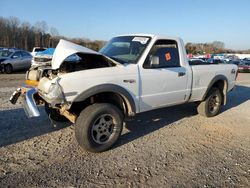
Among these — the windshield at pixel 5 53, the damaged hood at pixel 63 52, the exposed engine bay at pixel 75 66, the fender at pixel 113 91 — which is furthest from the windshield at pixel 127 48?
the windshield at pixel 5 53

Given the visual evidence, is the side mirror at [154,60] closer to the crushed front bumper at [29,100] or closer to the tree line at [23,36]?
the crushed front bumper at [29,100]

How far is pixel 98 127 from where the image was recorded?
4.59m

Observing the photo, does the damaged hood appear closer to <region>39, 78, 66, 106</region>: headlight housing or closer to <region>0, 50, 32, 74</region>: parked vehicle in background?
<region>39, 78, 66, 106</region>: headlight housing

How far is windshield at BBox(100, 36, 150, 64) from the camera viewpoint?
5.23 meters

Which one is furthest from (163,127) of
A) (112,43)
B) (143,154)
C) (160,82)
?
(112,43)

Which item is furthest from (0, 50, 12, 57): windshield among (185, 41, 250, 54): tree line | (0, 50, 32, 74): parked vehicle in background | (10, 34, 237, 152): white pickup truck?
(185, 41, 250, 54): tree line

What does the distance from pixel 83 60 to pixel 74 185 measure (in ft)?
8.14

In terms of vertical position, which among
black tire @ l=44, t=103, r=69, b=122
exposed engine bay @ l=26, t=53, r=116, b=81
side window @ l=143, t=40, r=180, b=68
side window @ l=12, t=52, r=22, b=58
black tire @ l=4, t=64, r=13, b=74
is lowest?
black tire @ l=4, t=64, r=13, b=74

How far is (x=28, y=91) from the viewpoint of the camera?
187 inches

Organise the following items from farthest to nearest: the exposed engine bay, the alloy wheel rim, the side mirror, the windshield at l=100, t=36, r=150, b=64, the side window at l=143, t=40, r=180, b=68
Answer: the side window at l=143, t=40, r=180, b=68 → the windshield at l=100, t=36, r=150, b=64 → the side mirror → the exposed engine bay → the alloy wheel rim

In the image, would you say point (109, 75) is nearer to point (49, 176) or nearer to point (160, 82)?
point (160, 82)

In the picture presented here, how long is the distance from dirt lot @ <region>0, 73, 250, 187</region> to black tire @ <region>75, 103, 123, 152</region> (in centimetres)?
19

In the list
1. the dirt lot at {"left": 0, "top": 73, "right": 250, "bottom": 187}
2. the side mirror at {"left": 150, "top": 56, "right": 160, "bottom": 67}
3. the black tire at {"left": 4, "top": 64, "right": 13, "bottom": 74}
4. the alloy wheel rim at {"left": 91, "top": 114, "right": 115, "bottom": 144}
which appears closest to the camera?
the dirt lot at {"left": 0, "top": 73, "right": 250, "bottom": 187}

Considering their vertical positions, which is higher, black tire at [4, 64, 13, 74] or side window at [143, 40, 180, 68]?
side window at [143, 40, 180, 68]
